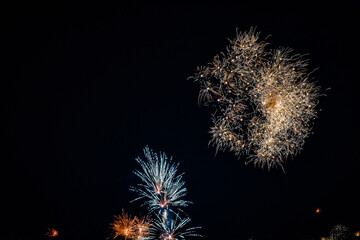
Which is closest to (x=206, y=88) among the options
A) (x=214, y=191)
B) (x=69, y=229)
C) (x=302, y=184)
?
(x=214, y=191)

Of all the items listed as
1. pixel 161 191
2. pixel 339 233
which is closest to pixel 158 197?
pixel 161 191

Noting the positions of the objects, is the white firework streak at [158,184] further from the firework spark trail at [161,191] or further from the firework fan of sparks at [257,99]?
the firework fan of sparks at [257,99]

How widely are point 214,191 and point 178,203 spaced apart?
7197 millimetres

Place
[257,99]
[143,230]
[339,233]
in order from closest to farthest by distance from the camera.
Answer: [257,99]
[143,230]
[339,233]

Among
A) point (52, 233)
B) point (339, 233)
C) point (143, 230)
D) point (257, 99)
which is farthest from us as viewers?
point (339, 233)

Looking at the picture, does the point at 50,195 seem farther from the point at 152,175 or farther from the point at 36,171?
the point at 152,175

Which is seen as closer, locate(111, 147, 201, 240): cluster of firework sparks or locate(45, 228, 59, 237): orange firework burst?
locate(111, 147, 201, 240): cluster of firework sparks

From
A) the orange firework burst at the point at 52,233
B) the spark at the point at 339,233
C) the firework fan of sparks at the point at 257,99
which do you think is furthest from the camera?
the spark at the point at 339,233

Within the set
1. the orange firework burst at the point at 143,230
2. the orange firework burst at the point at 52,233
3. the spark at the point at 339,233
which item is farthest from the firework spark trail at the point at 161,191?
the spark at the point at 339,233

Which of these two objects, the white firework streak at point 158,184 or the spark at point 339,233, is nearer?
the white firework streak at point 158,184

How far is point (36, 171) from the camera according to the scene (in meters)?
12.5

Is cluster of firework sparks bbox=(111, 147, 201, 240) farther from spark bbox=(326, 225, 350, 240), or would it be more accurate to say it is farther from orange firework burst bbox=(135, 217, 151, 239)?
spark bbox=(326, 225, 350, 240)

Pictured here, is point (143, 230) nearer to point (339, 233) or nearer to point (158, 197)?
point (158, 197)

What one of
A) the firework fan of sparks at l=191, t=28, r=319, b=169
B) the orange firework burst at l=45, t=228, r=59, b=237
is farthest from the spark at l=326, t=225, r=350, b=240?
the orange firework burst at l=45, t=228, r=59, b=237
